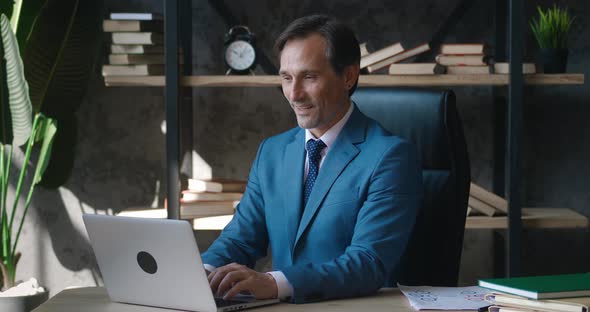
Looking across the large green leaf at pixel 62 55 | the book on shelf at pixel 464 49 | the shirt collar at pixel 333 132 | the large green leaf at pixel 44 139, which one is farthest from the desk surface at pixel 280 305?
the large green leaf at pixel 62 55

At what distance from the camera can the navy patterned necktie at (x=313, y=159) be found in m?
2.00

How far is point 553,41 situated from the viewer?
292 cm

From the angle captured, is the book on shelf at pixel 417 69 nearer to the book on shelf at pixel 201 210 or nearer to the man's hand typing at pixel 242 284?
the book on shelf at pixel 201 210

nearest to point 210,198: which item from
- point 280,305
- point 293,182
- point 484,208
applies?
point 484,208

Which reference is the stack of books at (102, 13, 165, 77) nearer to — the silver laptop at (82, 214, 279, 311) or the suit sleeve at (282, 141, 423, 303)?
the suit sleeve at (282, 141, 423, 303)

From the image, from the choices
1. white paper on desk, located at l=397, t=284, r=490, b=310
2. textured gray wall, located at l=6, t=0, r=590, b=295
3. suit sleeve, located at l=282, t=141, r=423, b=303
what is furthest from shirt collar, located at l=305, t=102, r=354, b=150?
textured gray wall, located at l=6, t=0, r=590, b=295

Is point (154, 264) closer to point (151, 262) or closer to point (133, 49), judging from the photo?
point (151, 262)

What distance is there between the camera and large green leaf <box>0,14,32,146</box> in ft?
9.45

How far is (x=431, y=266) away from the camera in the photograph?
6.66ft

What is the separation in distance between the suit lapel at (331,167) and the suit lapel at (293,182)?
28 millimetres

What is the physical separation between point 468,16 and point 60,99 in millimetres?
1579

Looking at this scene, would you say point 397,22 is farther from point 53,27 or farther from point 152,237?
point 152,237

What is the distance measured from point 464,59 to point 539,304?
5.25 feet

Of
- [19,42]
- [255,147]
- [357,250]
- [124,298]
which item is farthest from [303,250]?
[19,42]
